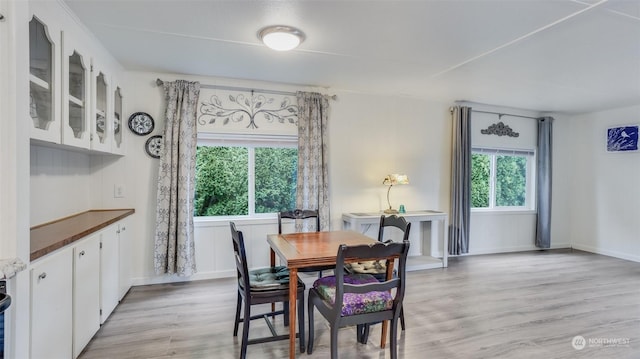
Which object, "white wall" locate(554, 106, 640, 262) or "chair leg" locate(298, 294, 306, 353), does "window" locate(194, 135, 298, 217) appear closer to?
"chair leg" locate(298, 294, 306, 353)

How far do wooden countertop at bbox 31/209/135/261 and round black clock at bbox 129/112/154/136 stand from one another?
40.4 inches

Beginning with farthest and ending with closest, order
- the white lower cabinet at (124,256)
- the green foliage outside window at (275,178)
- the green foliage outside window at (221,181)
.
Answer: the green foliage outside window at (275,178)
the green foliage outside window at (221,181)
the white lower cabinet at (124,256)

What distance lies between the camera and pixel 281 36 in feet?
8.16

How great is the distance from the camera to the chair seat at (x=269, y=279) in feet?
7.18

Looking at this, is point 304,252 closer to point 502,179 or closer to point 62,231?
point 62,231

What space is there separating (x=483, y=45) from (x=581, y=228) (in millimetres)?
4755

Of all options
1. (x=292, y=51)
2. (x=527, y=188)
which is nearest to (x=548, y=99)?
(x=527, y=188)

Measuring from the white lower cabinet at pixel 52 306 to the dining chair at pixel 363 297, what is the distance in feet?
4.93

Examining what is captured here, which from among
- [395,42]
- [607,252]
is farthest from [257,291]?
[607,252]

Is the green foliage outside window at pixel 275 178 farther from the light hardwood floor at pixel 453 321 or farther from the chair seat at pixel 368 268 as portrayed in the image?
the chair seat at pixel 368 268

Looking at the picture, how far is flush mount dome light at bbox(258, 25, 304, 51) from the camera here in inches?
96.5

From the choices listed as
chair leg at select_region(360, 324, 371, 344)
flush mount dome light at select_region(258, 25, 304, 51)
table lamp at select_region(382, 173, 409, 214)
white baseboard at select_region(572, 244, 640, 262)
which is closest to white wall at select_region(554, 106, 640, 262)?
white baseboard at select_region(572, 244, 640, 262)

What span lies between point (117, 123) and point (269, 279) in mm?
2370

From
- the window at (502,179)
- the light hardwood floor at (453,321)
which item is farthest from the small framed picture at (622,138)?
the light hardwood floor at (453,321)
